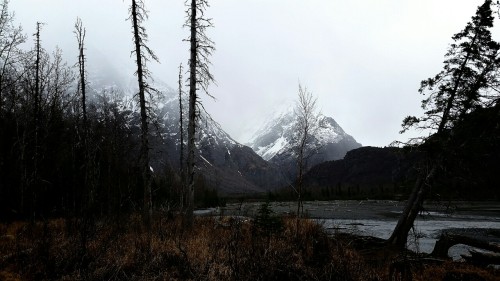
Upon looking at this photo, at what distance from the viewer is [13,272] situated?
21.1ft

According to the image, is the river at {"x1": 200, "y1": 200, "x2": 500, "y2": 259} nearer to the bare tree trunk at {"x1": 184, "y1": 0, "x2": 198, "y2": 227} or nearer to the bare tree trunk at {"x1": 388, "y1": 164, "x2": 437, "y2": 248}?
the bare tree trunk at {"x1": 388, "y1": 164, "x2": 437, "y2": 248}

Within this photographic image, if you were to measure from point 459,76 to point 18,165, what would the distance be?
2223 cm

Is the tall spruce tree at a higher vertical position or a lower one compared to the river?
higher

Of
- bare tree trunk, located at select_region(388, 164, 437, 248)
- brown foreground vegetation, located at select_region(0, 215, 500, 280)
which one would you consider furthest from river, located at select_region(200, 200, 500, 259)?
brown foreground vegetation, located at select_region(0, 215, 500, 280)

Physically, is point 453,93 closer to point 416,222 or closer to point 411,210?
point 411,210

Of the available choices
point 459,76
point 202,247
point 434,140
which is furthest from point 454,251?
point 202,247

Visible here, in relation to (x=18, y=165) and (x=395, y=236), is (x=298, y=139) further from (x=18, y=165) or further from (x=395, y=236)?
(x=18, y=165)

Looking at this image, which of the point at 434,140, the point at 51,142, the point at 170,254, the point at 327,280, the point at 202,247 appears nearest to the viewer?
the point at 327,280

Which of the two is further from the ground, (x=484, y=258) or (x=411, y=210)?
(x=411, y=210)

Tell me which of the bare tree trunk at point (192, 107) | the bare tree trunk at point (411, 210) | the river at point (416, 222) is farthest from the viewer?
the bare tree trunk at point (192, 107)

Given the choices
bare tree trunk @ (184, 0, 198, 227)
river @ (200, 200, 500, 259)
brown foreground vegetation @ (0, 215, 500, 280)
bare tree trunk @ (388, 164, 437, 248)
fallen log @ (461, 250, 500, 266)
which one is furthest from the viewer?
bare tree trunk @ (184, 0, 198, 227)

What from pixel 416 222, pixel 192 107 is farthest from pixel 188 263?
pixel 416 222

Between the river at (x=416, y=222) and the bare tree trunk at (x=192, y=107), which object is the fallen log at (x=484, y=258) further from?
the bare tree trunk at (x=192, y=107)

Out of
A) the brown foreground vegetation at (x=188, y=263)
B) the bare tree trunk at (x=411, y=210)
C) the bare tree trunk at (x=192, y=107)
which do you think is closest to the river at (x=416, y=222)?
the bare tree trunk at (x=411, y=210)
